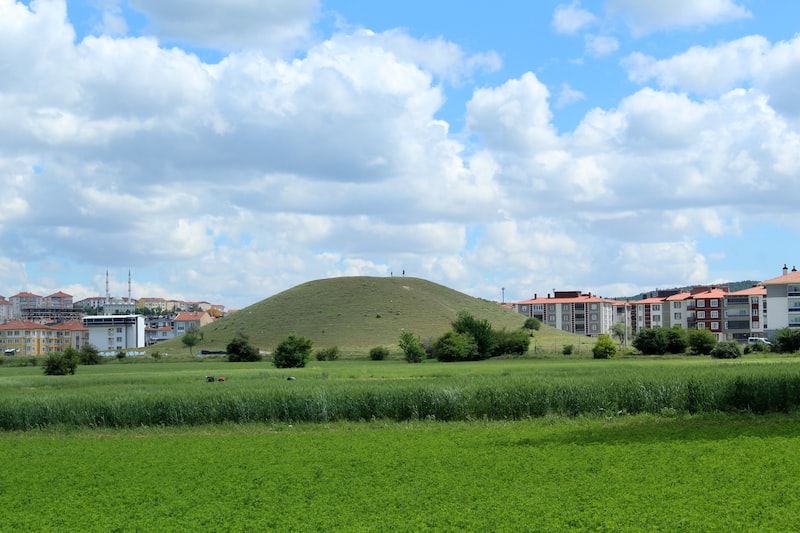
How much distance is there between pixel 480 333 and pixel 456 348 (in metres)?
5.94

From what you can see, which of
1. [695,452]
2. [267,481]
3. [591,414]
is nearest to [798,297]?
[591,414]

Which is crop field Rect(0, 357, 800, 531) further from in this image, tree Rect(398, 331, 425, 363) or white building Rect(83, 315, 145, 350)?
white building Rect(83, 315, 145, 350)

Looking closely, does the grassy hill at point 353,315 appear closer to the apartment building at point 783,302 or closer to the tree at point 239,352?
the tree at point 239,352

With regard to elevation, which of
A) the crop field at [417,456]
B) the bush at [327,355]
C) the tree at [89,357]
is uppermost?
the crop field at [417,456]

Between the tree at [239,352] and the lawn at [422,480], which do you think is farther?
the tree at [239,352]

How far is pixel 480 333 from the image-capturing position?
99.3m

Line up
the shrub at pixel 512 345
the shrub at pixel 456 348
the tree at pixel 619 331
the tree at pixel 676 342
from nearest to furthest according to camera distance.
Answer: the tree at pixel 676 342, the shrub at pixel 456 348, the shrub at pixel 512 345, the tree at pixel 619 331

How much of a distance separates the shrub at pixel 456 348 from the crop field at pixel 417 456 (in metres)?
57.4

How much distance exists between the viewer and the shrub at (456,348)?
94.6m

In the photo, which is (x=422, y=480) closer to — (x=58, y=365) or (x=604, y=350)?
(x=58, y=365)

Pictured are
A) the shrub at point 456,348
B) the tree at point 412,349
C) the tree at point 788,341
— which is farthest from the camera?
the shrub at point 456,348

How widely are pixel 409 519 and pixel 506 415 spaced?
19.4 meters

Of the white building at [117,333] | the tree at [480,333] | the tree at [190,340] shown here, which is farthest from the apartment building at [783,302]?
the white building at [117,333]

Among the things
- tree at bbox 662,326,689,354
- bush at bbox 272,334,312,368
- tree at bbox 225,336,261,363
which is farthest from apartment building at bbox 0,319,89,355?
tree at bbox 662,326,689,354
